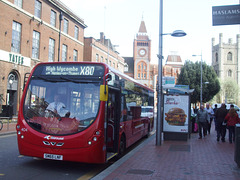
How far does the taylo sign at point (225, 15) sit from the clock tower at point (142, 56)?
337 feet

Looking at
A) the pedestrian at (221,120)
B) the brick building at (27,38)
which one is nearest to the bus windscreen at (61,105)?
the pedestrian at (221,120)

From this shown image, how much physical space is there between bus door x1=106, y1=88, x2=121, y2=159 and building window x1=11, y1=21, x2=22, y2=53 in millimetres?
18291

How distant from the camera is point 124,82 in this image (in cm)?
890

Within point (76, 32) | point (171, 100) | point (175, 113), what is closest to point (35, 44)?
point (76, 32)

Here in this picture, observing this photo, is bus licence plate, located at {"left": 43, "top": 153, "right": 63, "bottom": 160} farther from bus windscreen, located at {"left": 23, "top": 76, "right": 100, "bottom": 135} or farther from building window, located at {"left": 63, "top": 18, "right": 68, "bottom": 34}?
building window, located at {"left": 63, "top": 18, "right": 68, "bottom": 34}

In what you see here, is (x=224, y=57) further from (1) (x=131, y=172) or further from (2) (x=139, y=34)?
(1) (x=131, y=172)

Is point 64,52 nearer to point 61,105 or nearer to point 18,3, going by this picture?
point 18,3

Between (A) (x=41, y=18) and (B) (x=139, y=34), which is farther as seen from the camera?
(B) (x=139, y=34)

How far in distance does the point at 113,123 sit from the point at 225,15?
461 centimetres

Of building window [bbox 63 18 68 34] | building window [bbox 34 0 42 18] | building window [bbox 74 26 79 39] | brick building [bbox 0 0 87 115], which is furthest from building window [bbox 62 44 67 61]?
building window [bbox 34 0 42 18]

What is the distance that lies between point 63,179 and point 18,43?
67.8 ft

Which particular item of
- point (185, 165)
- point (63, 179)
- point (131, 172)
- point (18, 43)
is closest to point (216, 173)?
point (185, 165)

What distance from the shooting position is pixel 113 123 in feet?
25.8

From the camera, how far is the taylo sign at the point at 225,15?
25.5ft
